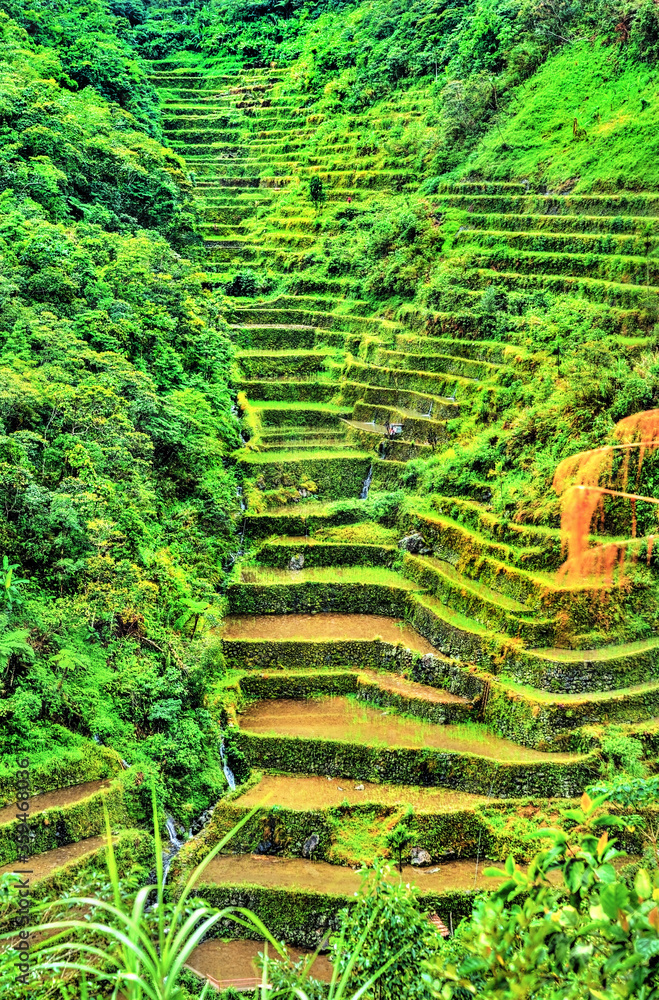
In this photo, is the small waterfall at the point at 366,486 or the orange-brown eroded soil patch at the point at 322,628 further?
the small waterfall at the point at 366,486

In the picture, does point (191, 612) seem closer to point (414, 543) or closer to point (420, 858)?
point (414, 543)

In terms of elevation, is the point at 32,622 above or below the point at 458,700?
above

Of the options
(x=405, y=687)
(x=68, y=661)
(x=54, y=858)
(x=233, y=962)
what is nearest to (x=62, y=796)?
(x=54, y=858)

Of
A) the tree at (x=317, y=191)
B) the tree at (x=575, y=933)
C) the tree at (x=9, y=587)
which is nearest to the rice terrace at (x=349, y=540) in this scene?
the tree at (x=575, y=933)

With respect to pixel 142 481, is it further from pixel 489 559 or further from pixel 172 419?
pixel 489 559

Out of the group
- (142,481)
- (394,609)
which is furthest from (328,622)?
(142,481)

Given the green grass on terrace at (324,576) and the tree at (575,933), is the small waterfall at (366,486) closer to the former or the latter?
the green grass on terrace at (324,576)
